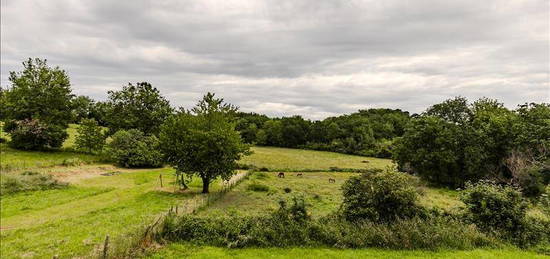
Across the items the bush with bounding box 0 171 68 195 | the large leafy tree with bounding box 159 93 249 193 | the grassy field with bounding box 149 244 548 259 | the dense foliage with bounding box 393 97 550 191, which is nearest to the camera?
the grassy field with bounding box 149 244 548 259

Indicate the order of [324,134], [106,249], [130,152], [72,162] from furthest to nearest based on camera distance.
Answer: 1. [324,134]
2. [130,152]
3. [72,162]
4. [106,249]

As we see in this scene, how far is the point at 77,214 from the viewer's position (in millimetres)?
22844

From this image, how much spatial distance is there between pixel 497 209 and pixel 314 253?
11.6 m

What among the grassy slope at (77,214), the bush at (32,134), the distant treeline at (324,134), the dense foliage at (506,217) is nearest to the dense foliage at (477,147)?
the dense foliage at (506,217)

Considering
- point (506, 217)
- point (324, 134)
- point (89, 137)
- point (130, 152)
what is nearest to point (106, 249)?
point (506, 217)

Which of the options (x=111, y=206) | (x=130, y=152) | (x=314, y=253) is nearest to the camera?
(x=314, y=253)

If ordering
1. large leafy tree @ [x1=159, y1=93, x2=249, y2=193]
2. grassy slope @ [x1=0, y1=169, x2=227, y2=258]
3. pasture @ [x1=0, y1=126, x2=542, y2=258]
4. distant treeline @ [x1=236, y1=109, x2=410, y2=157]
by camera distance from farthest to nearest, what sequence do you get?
distant treeline @ [x1=236, y1=109, x2=410, y2=157] → large leafy tree @ [x1=159, y1=93, x2=249, y2=193] → grassy slope @ [x1=0, y1=169, x2=227, y2=258] → pasture @ [x1=0, y1=126, x2=542, y2=258]

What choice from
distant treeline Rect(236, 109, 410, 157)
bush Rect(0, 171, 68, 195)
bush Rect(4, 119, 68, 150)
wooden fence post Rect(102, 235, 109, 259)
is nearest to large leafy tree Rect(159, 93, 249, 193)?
bush Rect(0, 171, 68, 195)

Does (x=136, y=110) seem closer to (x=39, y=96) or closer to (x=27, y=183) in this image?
(x=39, y=96)

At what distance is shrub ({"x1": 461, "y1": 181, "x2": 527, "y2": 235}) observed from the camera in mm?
19078

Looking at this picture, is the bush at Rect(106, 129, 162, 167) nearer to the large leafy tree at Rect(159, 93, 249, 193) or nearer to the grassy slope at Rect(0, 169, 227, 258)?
the grassy slope at Rect(0, 169, 227, 258)

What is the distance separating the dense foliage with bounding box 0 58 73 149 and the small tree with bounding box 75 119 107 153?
7.54 feet

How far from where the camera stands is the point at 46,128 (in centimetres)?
4638

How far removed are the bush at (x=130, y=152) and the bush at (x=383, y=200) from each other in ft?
114
